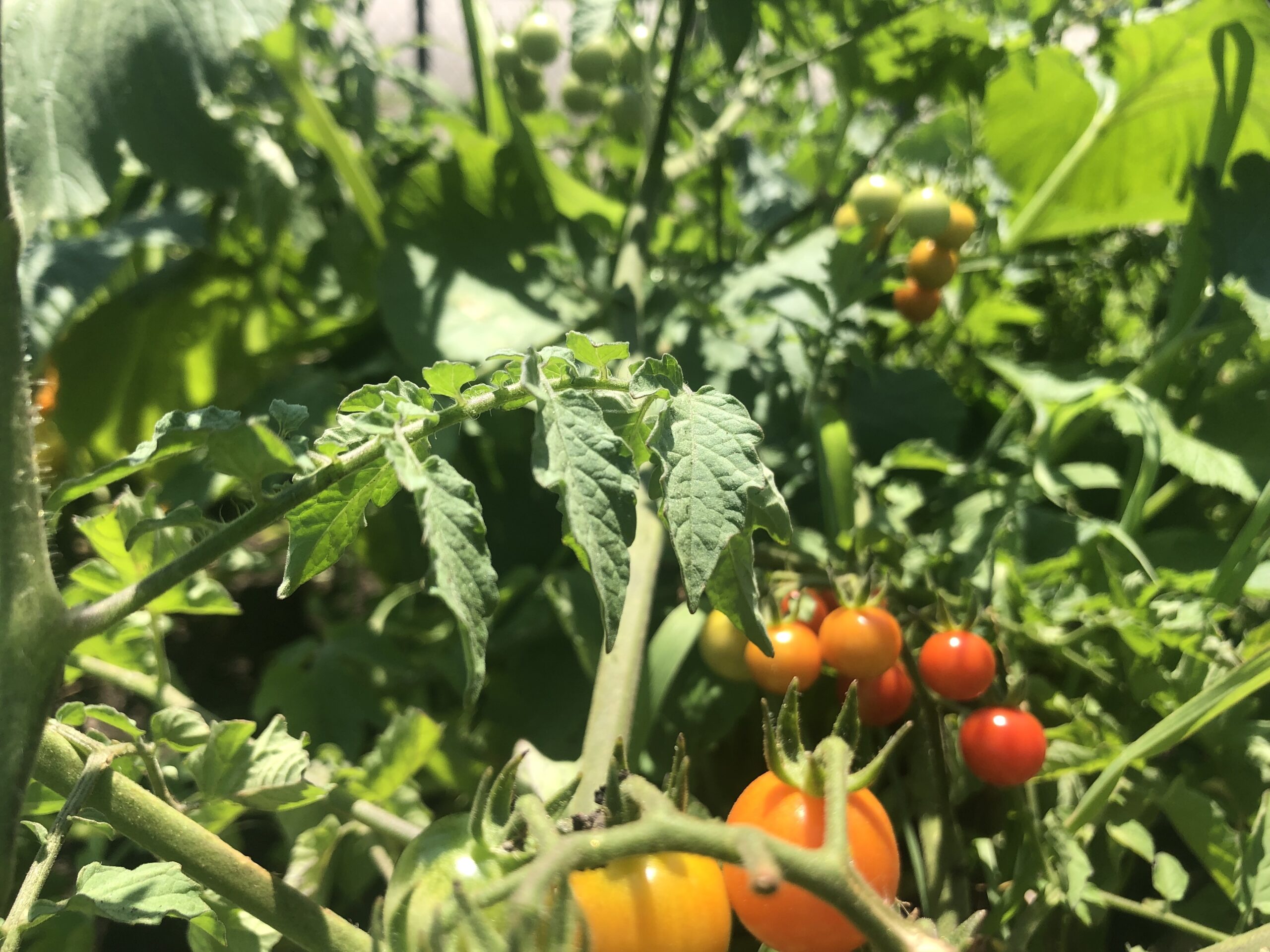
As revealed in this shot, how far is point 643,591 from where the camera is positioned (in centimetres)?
43

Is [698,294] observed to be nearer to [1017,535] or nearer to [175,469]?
[1017,535]

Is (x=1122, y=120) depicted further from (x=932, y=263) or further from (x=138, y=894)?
(x=138, y=894)

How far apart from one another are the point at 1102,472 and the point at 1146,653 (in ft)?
0.53

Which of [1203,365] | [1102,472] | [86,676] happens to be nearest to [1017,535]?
[1102,472]

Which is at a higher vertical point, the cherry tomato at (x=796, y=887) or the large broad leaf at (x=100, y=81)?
the large broad leaf at (x=100, y=81)

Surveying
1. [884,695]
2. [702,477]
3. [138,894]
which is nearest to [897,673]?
[884,695]

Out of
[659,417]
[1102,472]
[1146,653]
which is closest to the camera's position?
Answer: [659,417]

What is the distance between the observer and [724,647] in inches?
17.5

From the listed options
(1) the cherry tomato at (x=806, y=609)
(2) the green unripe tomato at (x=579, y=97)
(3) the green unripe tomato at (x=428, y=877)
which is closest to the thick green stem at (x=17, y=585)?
(3) the green unripe tomato at (x=428, y=877)

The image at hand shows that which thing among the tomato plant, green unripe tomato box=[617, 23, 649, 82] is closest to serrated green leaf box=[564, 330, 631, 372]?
the tomato plant

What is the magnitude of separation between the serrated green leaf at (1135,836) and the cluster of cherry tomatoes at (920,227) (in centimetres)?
32

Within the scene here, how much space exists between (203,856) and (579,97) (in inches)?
25.5

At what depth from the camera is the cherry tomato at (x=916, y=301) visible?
0.57 metres

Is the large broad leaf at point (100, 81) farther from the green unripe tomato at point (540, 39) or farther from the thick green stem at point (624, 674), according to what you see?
the thick green stem at point (624, 674)
